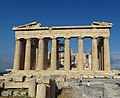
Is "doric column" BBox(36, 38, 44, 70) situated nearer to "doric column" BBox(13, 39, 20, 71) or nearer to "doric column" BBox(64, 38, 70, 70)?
"doric column" BBox(13, 39, 20, 71)

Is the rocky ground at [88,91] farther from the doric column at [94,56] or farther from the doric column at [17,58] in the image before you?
the doric column at [17,58]

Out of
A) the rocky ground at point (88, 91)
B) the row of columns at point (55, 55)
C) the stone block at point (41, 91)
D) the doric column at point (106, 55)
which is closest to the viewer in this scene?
the stone block at point (41, 91)

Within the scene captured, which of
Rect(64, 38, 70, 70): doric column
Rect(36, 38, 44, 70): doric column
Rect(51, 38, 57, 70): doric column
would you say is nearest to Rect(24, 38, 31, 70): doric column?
Rect(36, 38, 44, 70): doric column

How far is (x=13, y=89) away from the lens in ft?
74.2

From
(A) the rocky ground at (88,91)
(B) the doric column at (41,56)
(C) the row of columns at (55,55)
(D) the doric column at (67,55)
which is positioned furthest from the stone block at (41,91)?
(B) the doric column at (41,56)

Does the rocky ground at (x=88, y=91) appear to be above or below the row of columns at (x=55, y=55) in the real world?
below

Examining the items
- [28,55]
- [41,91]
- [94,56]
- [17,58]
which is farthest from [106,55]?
[41,91]

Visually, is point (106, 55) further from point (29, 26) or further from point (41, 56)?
point (29, 26)

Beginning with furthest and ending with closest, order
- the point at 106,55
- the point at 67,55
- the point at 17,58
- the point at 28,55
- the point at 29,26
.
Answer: the point at 29,26
the point at 17,58
the point at 28,55
the point at 67,55
the point at 106,55

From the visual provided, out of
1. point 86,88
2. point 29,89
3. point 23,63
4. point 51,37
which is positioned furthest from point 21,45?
point 29,89

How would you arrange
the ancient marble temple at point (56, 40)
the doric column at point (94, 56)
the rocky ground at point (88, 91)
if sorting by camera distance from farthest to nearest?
the ancient marble temple at point (56, 40) → the doric column at point (94, 56) → the rocky ground at point (88, 91)

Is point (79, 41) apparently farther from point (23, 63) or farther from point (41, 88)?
point (41, 88)

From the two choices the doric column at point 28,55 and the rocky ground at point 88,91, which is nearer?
the rocky ground at point 88,91

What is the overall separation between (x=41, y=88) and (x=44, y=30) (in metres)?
35.6
